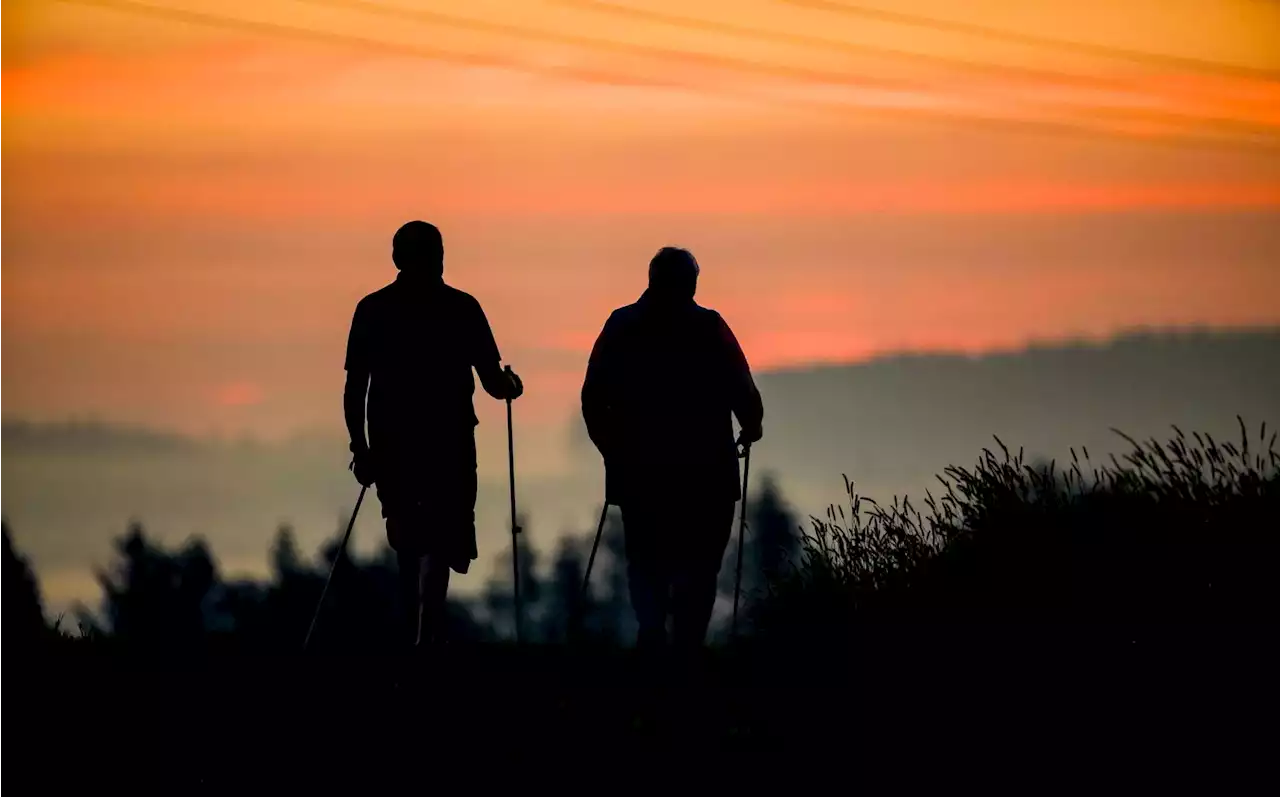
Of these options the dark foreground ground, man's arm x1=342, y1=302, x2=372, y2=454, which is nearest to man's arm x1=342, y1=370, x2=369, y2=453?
man's arm x1=342, y1=302, x2=372, y2=454

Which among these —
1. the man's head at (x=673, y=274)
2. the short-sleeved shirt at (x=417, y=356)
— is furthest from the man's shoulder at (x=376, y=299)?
the man's head at (x=673, y=274)

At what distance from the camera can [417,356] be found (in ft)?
48.1

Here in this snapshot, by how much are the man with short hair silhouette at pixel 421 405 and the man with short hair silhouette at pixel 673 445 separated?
1454mm

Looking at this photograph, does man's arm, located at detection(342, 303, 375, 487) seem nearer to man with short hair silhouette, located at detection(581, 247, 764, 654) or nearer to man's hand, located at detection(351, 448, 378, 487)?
man's hand, located at detection(351, 448, 378, 487)

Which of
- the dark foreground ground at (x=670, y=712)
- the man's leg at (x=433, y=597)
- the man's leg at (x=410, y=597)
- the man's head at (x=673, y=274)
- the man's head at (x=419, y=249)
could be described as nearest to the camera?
the dark foreground ground at (x=670, y=712)

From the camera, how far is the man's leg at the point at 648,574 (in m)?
13.5

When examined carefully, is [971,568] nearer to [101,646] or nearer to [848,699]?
[848,699]

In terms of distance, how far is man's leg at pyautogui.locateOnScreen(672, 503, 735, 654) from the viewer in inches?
529

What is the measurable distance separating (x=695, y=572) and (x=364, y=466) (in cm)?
244

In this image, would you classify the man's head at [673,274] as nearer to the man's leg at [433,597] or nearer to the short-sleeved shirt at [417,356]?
the short-sleeved shirt at [417,356]

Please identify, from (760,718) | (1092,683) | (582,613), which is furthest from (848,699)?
(582,613)

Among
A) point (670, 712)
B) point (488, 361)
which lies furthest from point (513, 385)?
point (670, 712)

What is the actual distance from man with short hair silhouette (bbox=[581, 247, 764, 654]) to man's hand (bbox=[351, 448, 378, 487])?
76.1 inches

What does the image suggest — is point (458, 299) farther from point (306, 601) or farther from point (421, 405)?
point (306, 601)
